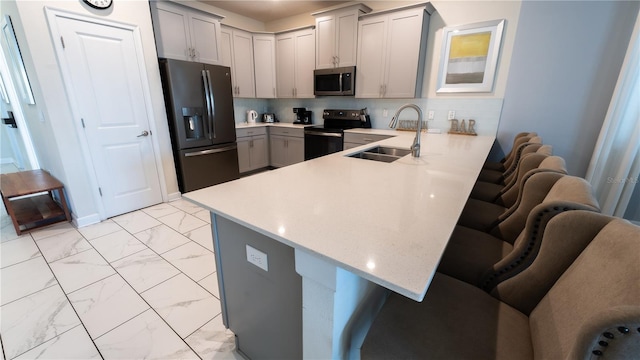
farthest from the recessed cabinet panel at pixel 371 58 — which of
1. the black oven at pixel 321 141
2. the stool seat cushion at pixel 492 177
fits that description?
the stool seat cushion at pixel 492 177

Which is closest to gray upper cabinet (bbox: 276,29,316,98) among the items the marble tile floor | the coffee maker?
the coffee maker

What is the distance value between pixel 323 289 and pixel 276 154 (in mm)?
4251

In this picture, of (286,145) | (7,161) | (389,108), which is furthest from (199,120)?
(7,161)

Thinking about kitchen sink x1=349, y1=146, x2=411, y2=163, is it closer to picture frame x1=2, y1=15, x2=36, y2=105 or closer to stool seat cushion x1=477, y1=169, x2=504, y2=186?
stool seat cushion x1=477, y1=169, x2=504, y2=186

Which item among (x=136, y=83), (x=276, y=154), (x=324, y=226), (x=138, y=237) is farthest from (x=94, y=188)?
(x=324, y=226)

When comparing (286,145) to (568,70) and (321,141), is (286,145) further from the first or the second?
(568,70)

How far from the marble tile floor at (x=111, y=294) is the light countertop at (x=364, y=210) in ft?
3.13

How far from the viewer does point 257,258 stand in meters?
1.10

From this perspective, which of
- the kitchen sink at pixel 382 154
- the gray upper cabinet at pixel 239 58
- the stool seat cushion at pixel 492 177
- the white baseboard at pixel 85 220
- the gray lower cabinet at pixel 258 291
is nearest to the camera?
the gray lower cabinet at pixel 258 291

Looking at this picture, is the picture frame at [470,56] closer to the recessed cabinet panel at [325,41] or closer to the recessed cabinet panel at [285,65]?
the recessed cabinet panel at [325,41]

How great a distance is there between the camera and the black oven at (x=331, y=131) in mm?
4055

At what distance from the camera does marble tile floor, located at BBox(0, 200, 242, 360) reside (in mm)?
1466

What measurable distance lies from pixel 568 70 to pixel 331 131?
2.83 metres

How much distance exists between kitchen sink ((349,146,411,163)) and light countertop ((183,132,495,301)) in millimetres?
393
